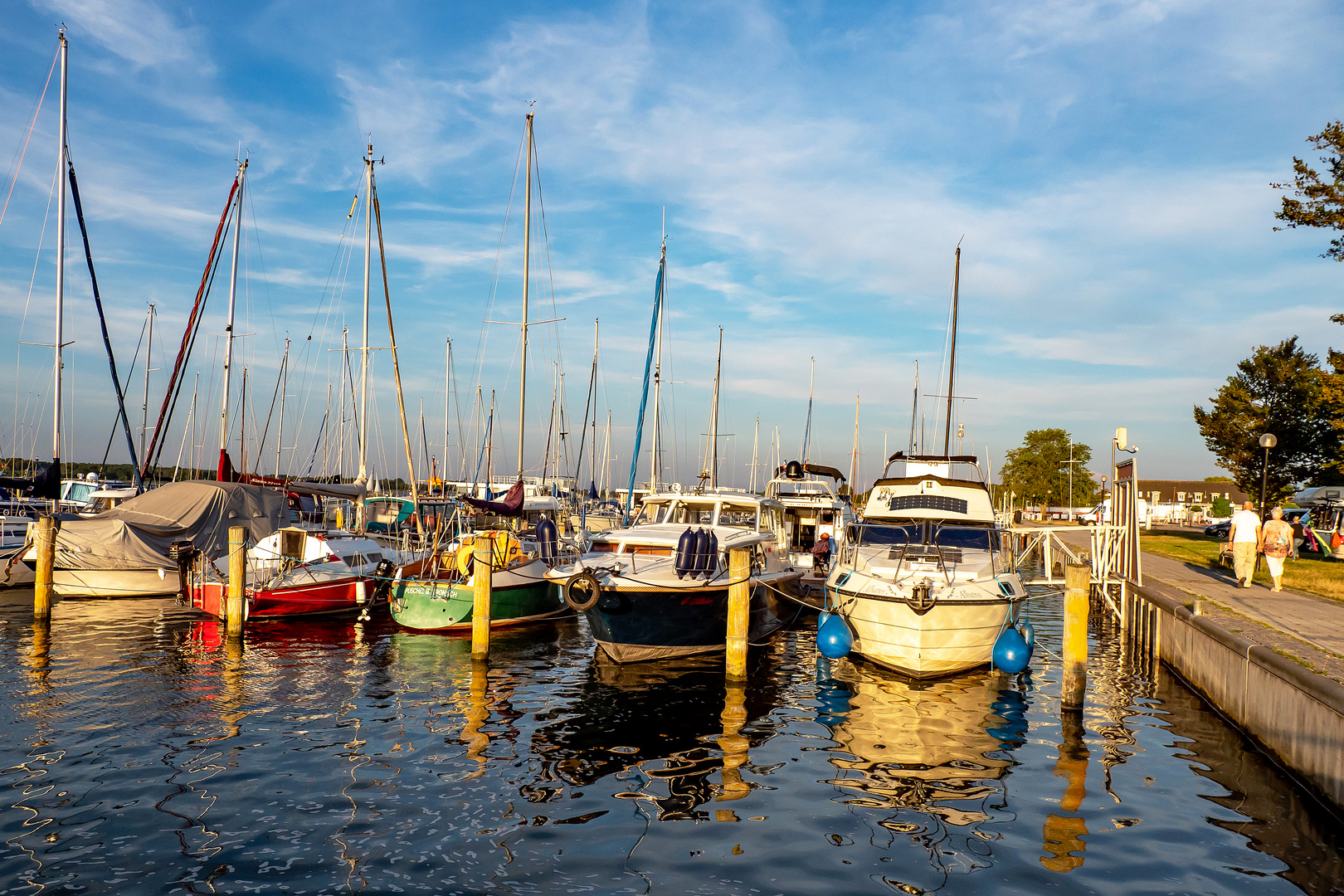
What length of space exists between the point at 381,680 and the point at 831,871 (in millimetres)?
9551

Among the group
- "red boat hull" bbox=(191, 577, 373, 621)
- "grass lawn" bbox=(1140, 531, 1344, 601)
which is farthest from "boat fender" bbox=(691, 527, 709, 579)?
"grass lawn" bbox=(1140, 531, 1344, 601)

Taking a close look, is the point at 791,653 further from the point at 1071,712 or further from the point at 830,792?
the point at 830,792

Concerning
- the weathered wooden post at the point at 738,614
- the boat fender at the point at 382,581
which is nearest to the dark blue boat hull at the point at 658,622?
the weathered wooden post at the point at 738,614

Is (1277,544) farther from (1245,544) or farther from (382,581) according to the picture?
(382,581)

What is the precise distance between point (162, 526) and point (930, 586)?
69.2 feet

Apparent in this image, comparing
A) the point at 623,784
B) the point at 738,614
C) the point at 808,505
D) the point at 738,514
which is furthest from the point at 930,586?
the point at 808,505

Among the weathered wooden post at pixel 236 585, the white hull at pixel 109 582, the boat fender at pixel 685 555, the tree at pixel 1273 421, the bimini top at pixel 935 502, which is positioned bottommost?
the white hull at pixel 109 582

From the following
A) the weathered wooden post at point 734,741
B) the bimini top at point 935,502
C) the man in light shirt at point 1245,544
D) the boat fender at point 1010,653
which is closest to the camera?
the weathered wooden post at point 734,741

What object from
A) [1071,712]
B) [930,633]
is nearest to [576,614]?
[930,633]

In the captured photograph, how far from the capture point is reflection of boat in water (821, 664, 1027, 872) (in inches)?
333

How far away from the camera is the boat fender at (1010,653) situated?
524 inches

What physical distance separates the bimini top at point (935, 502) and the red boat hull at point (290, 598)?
1294 cm

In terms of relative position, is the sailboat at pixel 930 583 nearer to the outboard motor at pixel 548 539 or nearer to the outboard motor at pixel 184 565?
the outboard motor at pixel 548 539

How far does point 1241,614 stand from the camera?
14.6m
